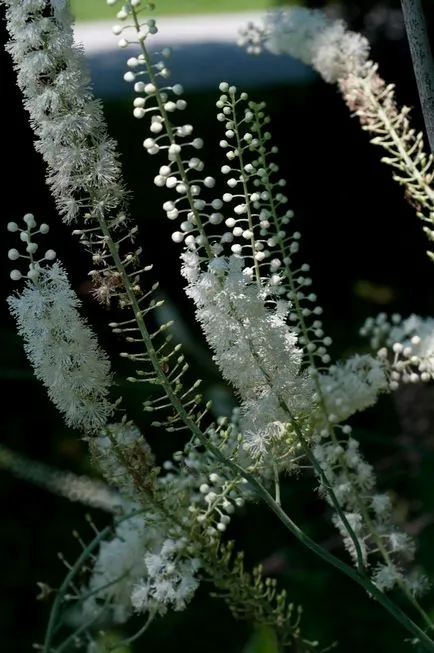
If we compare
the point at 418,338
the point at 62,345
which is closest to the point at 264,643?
the point at 418,338

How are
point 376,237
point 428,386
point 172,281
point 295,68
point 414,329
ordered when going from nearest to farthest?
point 414,329
point 428,386
point 172,281
point 376,237
point 295,68

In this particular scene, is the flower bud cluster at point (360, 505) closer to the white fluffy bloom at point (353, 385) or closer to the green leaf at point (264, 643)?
the white fluffy bloom at point (353, 385)

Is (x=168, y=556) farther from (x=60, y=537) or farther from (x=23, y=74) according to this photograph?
(x=60, y=537)

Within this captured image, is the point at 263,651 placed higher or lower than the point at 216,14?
lower

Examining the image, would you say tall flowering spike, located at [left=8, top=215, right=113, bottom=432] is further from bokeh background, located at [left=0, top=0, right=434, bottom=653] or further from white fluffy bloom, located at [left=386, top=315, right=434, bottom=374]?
bokeh background, located at [left=0, top=0, right=434, bottom=653]

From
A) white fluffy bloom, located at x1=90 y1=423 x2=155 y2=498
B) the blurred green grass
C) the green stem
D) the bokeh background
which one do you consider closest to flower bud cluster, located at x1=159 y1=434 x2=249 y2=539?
white fluffy bloom, located at x1=90 y1=423 x2=155 y2=498

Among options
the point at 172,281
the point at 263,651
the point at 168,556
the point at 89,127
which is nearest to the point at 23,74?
the point at 89,127

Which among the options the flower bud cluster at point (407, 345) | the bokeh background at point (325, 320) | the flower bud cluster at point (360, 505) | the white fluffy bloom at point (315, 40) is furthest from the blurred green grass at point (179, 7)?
the flower bud cluster at point (360, 505)

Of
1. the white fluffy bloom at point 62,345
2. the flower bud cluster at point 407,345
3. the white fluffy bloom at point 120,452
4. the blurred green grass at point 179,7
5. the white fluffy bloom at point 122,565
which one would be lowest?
the white fluffy bloom at point 122,565
